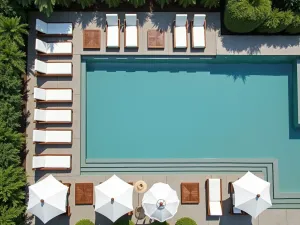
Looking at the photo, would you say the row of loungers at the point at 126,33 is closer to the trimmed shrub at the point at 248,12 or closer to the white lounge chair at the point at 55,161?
the trimmed shrub at the point at 248,12

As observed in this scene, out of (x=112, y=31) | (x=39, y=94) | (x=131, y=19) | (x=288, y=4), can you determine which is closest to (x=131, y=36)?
(x=131, y=19)

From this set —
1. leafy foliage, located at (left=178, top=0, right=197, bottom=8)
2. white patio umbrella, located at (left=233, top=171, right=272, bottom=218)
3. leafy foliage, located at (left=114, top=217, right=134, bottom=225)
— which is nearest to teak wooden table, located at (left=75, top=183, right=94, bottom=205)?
leafy foliage, located at (left=114, top=217, right=134, bottom=225)

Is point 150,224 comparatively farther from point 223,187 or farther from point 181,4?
point 181,4

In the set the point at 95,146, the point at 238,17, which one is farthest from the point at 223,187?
the point at 238,17

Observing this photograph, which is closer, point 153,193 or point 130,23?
point 153,193

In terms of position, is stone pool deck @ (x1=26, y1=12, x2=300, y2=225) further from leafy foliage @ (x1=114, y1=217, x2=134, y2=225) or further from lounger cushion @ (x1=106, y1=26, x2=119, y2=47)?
leafy foliage @ (x1=114, y1=217, x2=134, y2=225)
